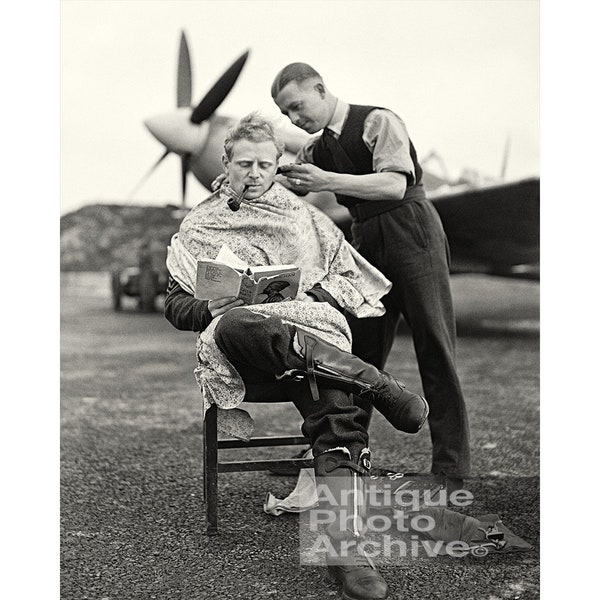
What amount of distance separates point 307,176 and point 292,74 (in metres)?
0.35

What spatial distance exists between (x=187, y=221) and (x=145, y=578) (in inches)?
43.0

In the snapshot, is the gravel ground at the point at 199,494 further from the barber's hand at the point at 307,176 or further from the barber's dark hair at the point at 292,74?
the barber's dark hair at the point at 292,74

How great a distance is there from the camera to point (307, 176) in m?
2.23

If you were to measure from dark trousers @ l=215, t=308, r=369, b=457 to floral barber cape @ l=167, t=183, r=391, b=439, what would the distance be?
12cm

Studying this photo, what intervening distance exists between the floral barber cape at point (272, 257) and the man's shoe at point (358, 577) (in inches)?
20.4

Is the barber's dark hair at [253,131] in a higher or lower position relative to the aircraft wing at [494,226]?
higher

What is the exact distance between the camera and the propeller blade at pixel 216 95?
449 cm

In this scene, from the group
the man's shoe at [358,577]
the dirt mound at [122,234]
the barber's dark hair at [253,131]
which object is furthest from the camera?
the dirt mound at [122,234]

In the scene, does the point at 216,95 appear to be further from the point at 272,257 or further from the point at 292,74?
the point at 272,257

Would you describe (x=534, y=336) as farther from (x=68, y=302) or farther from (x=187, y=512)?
(x=68, y=302)

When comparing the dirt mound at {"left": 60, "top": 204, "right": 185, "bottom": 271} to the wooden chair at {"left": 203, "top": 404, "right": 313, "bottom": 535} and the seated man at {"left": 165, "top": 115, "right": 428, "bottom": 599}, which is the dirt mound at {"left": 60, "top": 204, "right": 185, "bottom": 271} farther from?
the wooden chair at {"left": 203, "top": 404, "right": 313, "bottom": 535}

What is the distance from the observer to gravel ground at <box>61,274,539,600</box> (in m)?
1.96

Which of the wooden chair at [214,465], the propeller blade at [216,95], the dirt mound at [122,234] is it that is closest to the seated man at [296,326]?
the wooden chair at [214,465]

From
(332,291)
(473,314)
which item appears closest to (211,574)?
(332,291)
